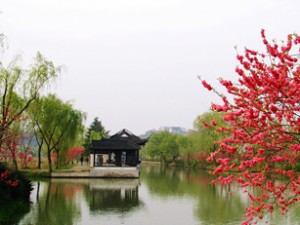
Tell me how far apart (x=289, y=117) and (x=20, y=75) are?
58.0 feet

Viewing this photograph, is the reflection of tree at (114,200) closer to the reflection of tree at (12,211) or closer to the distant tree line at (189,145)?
the reflection of tree at (12,211)

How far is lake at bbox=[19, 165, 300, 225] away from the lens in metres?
12.4

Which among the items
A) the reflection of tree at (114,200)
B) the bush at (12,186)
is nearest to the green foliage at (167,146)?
the reflection of tree at (114,200)

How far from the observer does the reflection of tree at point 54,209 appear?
40.2ft

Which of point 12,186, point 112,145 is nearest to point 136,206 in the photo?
point 12,186

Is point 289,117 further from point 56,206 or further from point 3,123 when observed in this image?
point 56,206

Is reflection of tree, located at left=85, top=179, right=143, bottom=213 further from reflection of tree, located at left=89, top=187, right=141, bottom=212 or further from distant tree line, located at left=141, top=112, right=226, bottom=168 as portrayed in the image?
distant tree line, located at left=141, top=112, right=226, bottom=168

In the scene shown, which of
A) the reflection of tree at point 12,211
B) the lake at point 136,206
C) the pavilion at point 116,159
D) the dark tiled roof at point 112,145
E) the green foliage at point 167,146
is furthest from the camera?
the green foliage at point 167,146

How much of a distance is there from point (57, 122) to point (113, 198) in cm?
1261

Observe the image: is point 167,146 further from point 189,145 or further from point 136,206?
point 136,206

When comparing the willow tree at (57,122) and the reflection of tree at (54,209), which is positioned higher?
the willow tree at (57,122)

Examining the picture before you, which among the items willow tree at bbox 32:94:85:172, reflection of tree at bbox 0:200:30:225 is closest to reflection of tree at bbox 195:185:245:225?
reflection of tree at bbox 0:200:30:225

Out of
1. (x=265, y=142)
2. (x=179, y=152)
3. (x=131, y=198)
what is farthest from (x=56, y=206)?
(x=179, y=152)

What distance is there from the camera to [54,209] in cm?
1434
